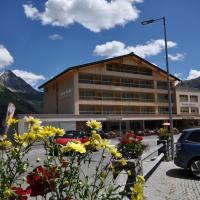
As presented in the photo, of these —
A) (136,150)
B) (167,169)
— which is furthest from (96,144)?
(167,169)

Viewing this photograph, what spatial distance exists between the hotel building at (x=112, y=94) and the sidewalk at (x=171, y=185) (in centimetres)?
3744

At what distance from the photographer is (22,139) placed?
10.2ft

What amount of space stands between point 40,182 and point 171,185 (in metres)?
8.41

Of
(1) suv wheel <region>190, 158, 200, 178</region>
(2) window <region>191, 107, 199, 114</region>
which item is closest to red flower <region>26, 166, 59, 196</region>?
(1) suv wheel <region>190, 158, 200, 178</region>

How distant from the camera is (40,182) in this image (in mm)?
2432

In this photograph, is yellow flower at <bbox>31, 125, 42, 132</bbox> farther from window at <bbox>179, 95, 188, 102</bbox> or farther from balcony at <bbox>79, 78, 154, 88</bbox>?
window at <bbox>179, 95, 188, 102</bbox>

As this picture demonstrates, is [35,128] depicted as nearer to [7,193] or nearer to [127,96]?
[7,193]

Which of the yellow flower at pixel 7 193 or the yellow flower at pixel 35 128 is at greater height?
the yellow flower at pixel 35 128

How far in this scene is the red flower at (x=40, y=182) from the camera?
7.91 feet

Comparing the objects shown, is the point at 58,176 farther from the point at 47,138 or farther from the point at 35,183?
the point at 47,138

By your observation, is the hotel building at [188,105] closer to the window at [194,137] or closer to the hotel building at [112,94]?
Answer: the hotel building at [112,94]

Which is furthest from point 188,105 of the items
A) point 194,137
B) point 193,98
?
point 194,137

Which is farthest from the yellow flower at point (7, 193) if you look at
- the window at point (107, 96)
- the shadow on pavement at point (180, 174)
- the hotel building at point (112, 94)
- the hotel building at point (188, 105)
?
the hotel building at point (188, 105)

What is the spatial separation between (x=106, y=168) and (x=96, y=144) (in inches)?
14.9
